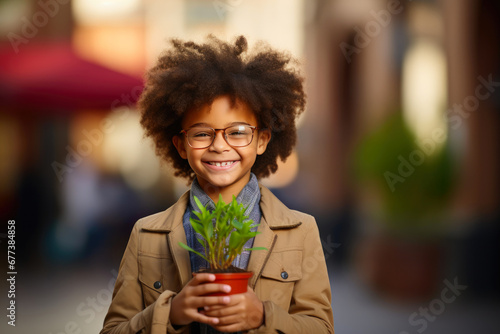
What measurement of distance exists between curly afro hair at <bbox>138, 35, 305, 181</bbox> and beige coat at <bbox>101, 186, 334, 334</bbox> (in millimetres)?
289

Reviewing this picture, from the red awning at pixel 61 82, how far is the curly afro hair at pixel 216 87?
283 cm

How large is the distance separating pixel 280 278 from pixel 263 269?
0.06m

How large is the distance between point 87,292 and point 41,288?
42 cm

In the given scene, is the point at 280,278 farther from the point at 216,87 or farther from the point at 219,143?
the point at 216,87

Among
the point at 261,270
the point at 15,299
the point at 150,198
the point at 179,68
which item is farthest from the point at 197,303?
the point at 150,198

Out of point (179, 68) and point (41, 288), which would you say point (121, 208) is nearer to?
point (41, 288)

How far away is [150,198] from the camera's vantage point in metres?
5.71

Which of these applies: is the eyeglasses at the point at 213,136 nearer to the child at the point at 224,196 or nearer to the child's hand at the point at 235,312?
the child at the point at 224,196

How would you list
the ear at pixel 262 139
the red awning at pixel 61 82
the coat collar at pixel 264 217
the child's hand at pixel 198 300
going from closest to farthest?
the child's hand at pixel 198 300 → the coat collar at pixel 264 217 → the ear at pixel 262 139 → the red awning at pixel 61 82

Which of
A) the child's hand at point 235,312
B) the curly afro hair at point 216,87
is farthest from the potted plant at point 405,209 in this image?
the child's hand at point 235,312

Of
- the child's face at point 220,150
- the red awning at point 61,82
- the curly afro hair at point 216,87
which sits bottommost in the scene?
the child's face at point 220,150

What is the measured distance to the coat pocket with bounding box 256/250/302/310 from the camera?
1.83m

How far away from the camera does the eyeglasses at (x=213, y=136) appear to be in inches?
73.8

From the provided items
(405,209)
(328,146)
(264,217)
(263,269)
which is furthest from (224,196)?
(328,146)
